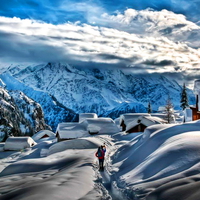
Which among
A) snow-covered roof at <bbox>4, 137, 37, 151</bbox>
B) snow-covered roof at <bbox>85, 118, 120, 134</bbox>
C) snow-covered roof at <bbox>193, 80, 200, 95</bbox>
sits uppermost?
snow-covered roof at <bbox>193, 80, 200, 95</bbox>

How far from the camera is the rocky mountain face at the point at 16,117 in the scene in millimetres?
97294

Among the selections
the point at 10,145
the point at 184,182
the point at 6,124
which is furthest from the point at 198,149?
the point at 6,124

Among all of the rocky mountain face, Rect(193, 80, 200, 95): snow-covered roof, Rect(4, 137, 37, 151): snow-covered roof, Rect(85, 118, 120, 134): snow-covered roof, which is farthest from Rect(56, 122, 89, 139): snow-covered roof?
the rocky mountain face

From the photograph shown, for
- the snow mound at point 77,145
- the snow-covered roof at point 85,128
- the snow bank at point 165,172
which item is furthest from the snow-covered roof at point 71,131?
the snow bank at point 165,172

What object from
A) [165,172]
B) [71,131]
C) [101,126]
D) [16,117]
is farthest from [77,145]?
[16,117]

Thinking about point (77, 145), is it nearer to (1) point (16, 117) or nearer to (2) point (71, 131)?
(2) point (71, 131)

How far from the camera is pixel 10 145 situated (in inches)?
2446

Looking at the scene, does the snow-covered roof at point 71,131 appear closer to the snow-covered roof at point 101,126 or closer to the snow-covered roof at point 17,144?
the snow-covered roof at point 101,126

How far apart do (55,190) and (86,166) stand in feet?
26.0

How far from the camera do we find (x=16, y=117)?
115312 millimetres

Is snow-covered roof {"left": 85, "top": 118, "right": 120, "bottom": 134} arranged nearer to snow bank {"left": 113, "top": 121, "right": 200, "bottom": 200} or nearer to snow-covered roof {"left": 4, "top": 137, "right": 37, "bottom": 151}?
snow-covered roof {"left": 4, "top": 137, "right": 37, "bottom": 151}

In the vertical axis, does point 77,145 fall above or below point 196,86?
below

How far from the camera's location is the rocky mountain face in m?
97.3

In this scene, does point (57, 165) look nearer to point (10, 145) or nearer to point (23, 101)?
point (10, 145)
